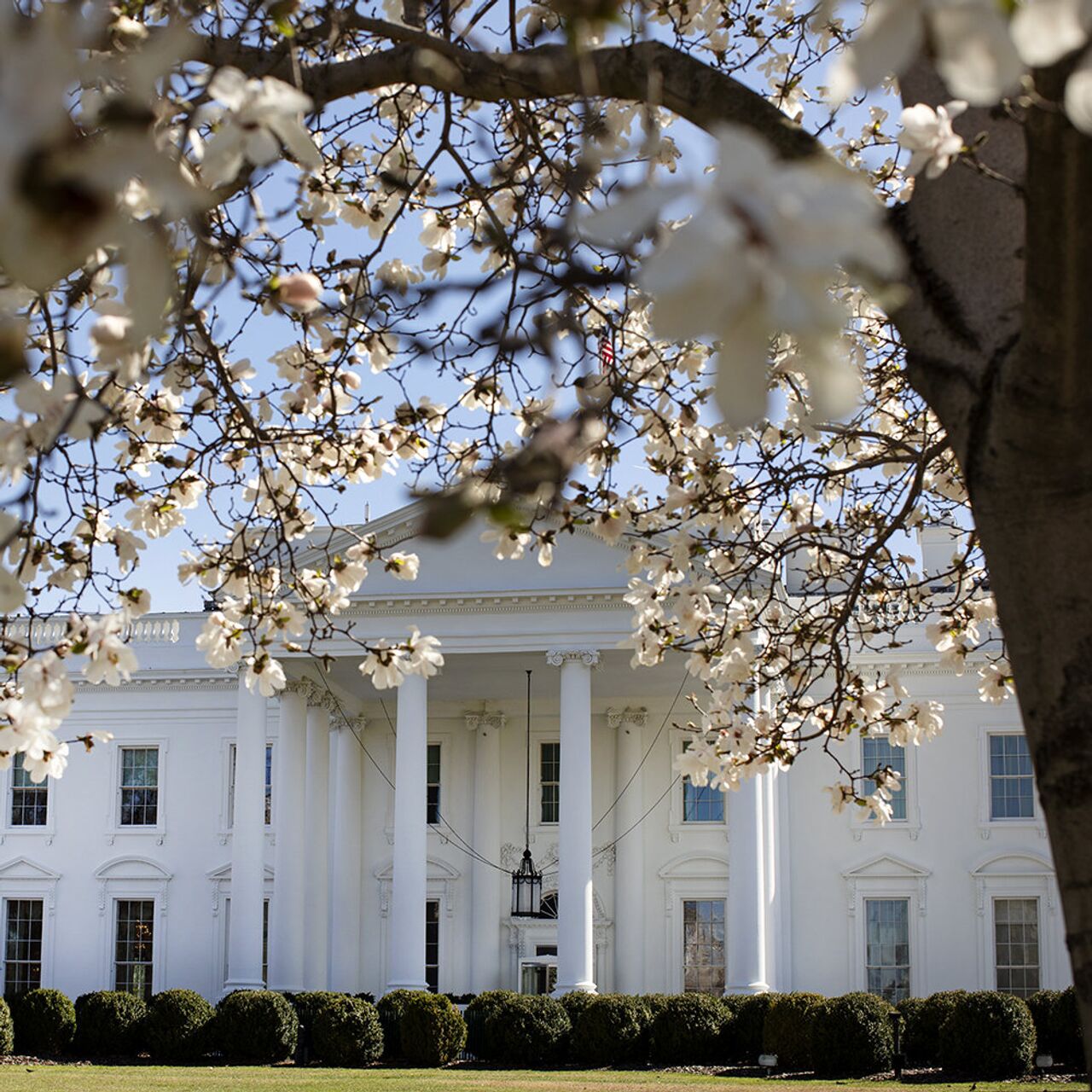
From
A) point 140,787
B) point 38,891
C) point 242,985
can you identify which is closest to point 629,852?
point 242,985

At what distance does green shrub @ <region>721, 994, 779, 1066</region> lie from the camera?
1919cm

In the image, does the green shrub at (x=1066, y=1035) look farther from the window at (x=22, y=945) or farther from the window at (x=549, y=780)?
the window at (x=22, y=945)

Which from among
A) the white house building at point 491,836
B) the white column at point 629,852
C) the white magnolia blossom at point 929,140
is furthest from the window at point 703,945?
the white magnolia blossom at point 929,140

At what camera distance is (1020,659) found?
2.95m

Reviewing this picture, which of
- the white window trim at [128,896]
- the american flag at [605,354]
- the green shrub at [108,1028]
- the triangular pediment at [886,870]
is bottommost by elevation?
the green shrub at [108,1028]

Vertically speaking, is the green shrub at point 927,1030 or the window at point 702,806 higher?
the window at point 702,806

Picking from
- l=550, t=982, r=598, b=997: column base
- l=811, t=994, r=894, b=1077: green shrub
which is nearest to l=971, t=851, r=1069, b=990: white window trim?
l=811, t=994, r=894, b=1077: green shrub

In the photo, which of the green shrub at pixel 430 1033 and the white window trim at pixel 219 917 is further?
the white window trim at pixel 219 917

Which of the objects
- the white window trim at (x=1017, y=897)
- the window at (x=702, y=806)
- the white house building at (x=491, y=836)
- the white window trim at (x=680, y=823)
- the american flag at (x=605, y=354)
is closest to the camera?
the american flag at (x=605, y=354)

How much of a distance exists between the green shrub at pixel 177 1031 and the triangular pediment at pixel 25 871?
663 cm

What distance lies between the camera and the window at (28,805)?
2606 centimetres

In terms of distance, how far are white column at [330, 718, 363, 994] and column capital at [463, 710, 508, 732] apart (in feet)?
6.04

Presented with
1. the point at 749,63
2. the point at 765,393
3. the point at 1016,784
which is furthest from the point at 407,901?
the point at 765,393

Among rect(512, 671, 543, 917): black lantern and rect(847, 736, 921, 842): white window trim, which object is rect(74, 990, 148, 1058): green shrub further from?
rect(847, 736, 921, 842): white window trim
